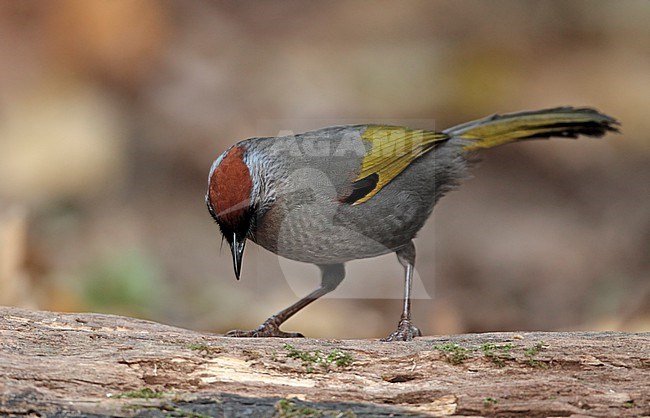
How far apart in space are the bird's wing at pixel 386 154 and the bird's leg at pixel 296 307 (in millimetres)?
603

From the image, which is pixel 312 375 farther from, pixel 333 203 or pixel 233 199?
pixel 333 203

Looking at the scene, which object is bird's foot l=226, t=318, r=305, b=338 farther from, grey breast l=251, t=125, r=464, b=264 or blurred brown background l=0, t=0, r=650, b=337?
blurred brown background l=0, t=0, r=650, b=337

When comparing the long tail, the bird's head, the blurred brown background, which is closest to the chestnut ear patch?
the bird's head

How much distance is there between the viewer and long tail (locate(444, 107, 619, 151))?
5234 millimetres

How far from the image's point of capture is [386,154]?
4.87 m

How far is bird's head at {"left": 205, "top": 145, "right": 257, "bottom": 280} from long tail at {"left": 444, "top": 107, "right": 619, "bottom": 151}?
1548mm

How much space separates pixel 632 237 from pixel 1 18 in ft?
19.5

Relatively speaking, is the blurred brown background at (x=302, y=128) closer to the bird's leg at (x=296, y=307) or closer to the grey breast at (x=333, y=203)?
the bird's leg at (x=296, y=307)

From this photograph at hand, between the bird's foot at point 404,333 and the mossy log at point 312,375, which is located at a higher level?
the bird's foot at point 404,333

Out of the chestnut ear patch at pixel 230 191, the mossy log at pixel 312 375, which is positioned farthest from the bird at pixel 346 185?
the mossy log at pixel 312 375

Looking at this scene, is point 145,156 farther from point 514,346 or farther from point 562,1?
point 514,346

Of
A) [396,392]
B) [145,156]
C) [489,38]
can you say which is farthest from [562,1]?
[396,392]

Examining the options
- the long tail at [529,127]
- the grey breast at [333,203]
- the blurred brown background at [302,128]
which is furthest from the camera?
the blurred brown background at [302,128]

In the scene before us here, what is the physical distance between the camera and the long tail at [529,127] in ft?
17.2
